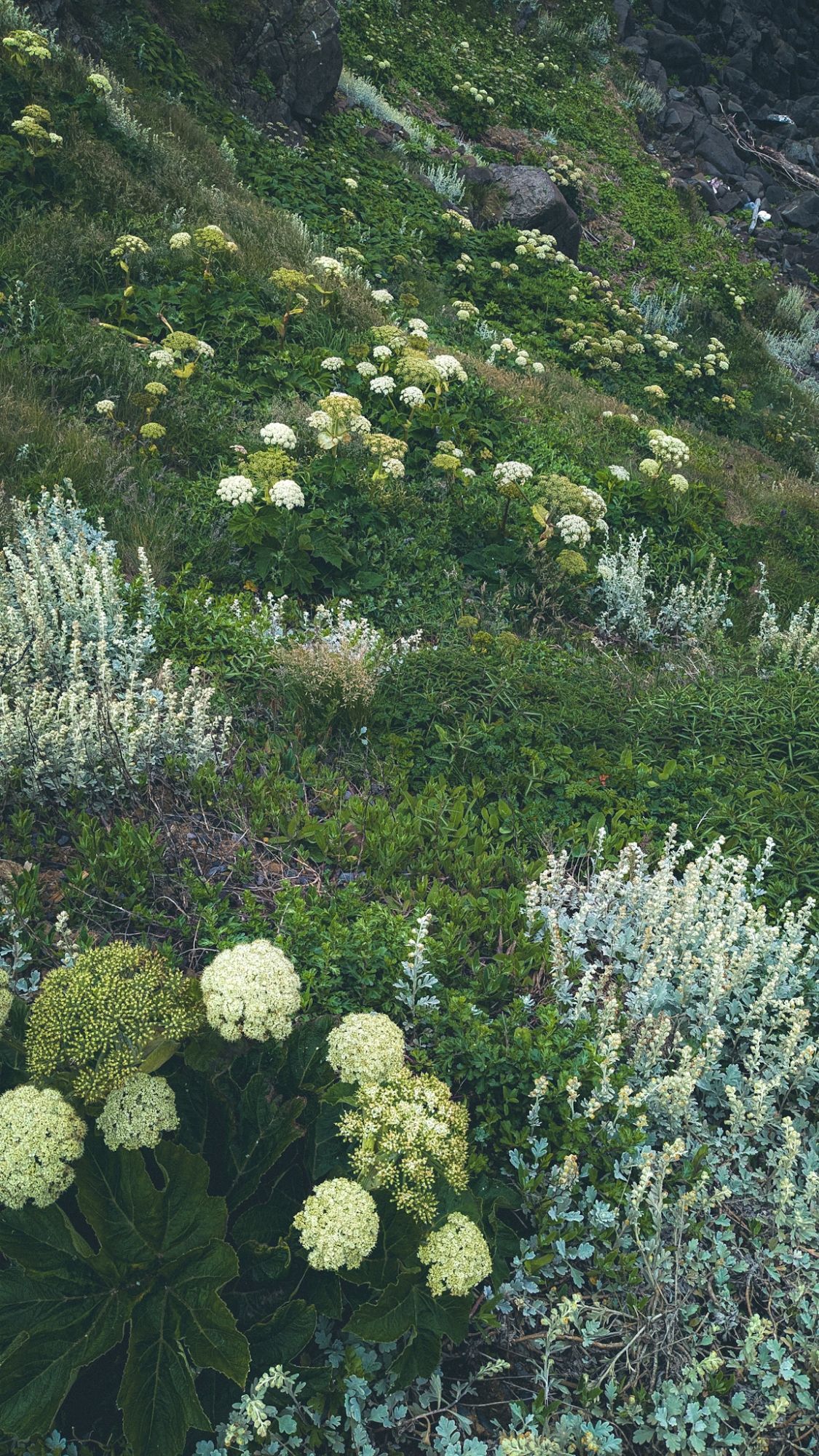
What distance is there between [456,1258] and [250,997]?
0.76 metres

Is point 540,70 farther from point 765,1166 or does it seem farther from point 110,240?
point 765,1166

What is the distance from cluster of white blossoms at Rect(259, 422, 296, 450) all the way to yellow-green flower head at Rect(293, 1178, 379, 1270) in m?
5.31

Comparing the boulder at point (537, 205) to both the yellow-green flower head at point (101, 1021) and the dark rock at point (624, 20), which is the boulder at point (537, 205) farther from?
the yellow-green flower head at point (101, 1021)

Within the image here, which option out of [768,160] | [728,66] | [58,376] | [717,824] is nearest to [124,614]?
[58,376]

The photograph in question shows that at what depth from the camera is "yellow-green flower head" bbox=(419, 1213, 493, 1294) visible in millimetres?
2074

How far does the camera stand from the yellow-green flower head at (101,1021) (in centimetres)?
218

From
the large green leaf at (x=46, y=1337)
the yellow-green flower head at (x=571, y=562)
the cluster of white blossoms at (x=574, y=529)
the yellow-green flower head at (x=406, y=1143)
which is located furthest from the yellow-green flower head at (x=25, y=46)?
the large green leaf at (x=46, y=1337)

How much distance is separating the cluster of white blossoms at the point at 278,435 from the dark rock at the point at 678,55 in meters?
26.1

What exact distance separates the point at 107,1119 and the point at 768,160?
29.3 meters

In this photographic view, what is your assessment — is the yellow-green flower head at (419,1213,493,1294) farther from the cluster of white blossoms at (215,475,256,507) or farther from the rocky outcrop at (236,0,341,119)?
the rocky outcrop at (236,0,341,119)

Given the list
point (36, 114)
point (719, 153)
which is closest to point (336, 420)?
point (36, 114)

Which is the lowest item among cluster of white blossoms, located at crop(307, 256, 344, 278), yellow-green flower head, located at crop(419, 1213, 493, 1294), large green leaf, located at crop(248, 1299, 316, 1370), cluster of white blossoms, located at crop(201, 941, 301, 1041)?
large green leaf, located at crop(248, 1299, 316, 1370)

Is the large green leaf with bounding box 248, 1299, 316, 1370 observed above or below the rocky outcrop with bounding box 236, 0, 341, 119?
below

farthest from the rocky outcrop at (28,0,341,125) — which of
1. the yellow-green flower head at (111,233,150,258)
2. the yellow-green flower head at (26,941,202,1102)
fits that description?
the yellow-green flower head at (26,941,202,1102)
